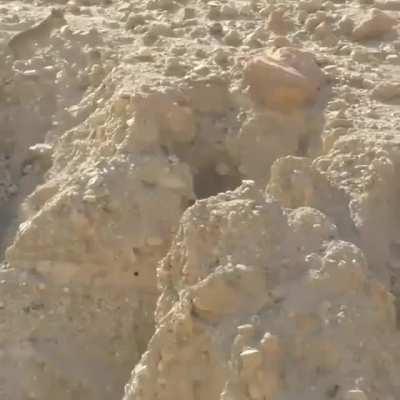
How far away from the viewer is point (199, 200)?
8.13 feet

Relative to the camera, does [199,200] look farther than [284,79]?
No

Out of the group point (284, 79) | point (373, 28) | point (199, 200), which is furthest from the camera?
point (373, 28)

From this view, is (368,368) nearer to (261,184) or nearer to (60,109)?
(261,184)

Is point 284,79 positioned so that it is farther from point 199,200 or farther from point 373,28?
point 199,200

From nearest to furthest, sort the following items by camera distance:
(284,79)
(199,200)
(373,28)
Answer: (199,200)
(284,79)
(373,28)

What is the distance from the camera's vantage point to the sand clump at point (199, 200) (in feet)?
7.31

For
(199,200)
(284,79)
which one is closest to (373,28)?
(284,79)

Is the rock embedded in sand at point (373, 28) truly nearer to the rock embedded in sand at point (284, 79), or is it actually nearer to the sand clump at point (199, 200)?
the sand clump at point (199, 200)

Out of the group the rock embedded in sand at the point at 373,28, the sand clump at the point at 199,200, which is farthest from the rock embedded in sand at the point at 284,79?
the rock embedded in sand at the point at 373,28

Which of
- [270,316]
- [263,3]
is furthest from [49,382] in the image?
[263,3]

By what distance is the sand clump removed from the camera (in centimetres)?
223

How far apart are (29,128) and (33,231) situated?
23.0 inches

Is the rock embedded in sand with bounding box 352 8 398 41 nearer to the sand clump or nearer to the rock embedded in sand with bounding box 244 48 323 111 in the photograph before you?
the sand clump

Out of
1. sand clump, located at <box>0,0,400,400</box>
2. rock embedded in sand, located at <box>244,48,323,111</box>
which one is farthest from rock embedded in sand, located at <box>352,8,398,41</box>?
rock embedded in sand, located at <box>244,48,323,111</box>
